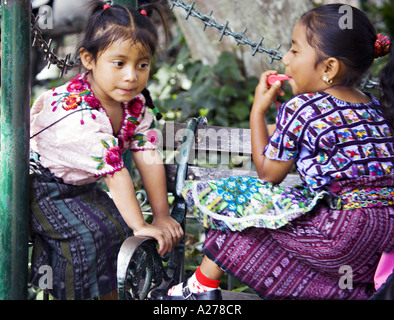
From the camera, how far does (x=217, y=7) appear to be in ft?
16.2

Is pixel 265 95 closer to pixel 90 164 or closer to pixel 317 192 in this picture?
pixel 317 192

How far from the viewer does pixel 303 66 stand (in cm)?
188

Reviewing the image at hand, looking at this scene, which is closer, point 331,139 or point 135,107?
point 331,139

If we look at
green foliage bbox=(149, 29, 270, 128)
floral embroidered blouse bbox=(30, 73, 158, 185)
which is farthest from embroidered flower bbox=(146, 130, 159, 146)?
green foliage bbox=(149, 29, 270, 128)

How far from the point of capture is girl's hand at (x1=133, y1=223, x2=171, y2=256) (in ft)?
6.22

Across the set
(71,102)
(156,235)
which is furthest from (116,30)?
(156,235)

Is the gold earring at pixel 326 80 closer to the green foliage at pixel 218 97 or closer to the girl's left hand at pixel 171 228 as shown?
A: the girl's left hand at pixel 171 228

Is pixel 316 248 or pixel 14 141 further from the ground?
pixel 14 141

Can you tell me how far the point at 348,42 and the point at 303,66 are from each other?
17cm

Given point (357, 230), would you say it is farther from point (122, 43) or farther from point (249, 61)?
point (249, 61)

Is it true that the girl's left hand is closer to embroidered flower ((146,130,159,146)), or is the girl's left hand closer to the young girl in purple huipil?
the young girl in purple huipil

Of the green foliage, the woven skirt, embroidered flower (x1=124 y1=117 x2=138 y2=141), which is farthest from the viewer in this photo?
the green foliage

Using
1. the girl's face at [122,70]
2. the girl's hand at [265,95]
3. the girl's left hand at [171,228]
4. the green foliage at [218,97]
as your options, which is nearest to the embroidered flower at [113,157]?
the girl's face at [122,70]
